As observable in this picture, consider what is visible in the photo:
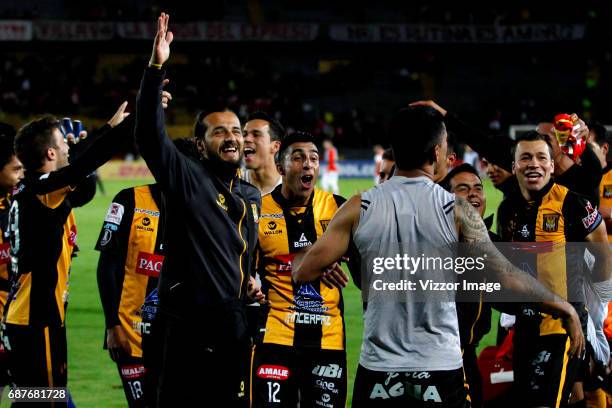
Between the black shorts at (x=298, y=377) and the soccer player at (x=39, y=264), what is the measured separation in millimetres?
1213

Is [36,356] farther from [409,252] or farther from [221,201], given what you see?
[409,252]

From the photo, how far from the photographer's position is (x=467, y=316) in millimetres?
5934

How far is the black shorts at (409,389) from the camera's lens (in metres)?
4.18

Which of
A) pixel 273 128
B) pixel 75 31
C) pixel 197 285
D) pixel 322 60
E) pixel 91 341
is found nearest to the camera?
pixel 197 285

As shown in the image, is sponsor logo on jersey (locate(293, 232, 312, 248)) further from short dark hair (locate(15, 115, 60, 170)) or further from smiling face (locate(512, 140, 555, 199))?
short dark hair (locate(15, 115, 60, 170))

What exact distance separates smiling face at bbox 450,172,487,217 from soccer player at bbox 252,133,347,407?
2.72ft

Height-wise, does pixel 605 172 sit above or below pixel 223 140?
above

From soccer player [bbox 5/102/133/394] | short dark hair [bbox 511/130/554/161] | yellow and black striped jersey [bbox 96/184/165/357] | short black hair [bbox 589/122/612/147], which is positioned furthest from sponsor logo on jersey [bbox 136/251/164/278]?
short black hair [bbox 589/122/612/147]

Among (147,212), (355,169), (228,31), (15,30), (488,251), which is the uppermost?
(228,31)

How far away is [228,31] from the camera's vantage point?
46.5m

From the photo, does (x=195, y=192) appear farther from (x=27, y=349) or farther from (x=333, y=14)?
(x=333, y=14)

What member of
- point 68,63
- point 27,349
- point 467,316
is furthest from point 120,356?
point 68,63

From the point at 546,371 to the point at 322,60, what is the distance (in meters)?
43.0

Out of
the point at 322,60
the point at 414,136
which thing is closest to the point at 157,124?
the point at 414,136
